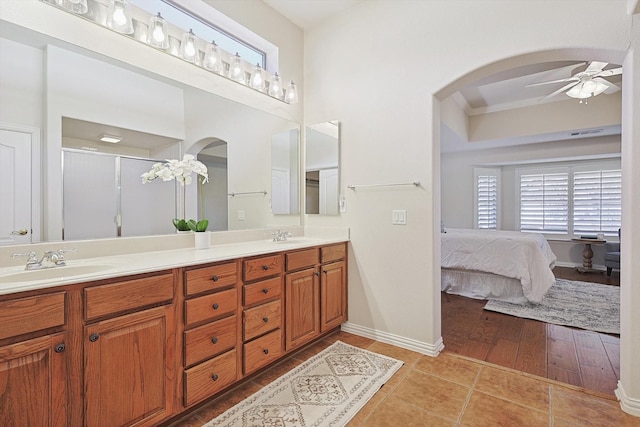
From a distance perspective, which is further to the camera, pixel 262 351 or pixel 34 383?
pixel 262 351

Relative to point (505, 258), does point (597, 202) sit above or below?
above

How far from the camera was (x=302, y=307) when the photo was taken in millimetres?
2406

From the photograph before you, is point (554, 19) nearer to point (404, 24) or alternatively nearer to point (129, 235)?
point (404, 24)

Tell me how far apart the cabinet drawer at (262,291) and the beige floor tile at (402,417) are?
92 cm

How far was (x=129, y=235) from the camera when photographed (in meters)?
1.99

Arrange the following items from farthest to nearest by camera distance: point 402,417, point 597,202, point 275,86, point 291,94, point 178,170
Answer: point 597,202 < point 291,94 < point 275,86 < point 178,170 < point 402,417

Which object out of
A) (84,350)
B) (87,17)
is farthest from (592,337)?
(87,17)

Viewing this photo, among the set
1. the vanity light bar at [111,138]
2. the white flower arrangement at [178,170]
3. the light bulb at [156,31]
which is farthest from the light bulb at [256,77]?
the vanity light bar at [111,138]

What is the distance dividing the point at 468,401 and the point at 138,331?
1894 mm

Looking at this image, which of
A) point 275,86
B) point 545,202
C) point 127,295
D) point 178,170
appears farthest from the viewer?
point 545,202

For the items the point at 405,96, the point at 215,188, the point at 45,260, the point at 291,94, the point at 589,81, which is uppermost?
the point at 589,81

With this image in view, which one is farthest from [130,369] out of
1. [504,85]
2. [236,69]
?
[504,85]

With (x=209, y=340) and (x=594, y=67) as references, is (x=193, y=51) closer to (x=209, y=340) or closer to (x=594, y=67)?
(x=209, y=340)

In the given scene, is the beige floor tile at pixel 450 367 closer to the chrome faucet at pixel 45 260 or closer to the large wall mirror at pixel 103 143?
the large wall mirror at pixel 103 143
